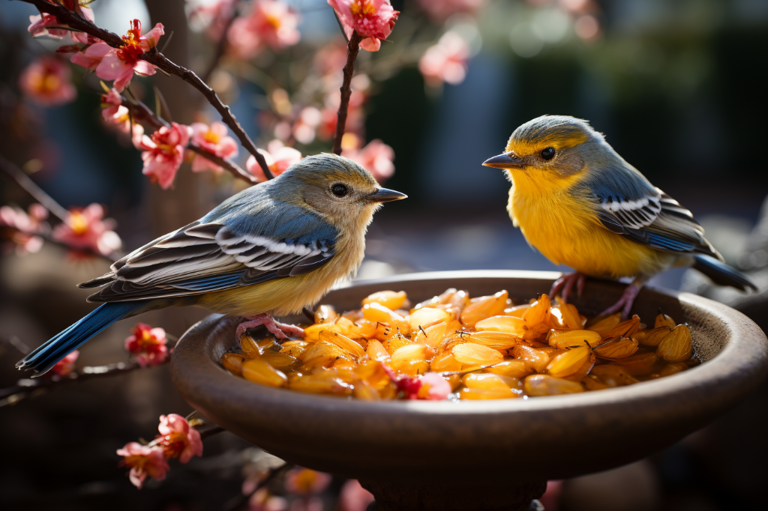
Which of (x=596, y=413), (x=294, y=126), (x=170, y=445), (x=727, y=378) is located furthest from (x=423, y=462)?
(x=294, y=126)

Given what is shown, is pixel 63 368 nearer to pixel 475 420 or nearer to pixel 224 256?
pixel 224 256

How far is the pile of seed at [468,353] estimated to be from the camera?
1.54 metres

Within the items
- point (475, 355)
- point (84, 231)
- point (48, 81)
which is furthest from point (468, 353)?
point (48, 81)

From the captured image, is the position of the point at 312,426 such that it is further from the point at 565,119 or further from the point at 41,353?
the point at 565,119

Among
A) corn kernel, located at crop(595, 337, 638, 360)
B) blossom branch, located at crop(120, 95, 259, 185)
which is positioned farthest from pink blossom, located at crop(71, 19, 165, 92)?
corn kernel, located at crop(595, 337, 638, 360)

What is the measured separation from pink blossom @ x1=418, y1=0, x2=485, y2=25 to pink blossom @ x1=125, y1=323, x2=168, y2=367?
348 centimetres

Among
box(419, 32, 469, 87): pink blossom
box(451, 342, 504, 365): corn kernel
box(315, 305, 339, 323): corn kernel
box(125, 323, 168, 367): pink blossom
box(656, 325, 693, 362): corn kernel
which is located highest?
box(419, 32, 469, 87): pink blossom

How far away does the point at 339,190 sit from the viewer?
2.30 metres

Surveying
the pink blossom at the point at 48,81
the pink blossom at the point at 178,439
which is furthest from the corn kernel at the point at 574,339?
the pink blossom at the point at 48,81

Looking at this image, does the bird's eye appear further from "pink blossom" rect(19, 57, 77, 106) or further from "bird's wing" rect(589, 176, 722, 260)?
"pink blossom" rect(19, 57, 77, 106)

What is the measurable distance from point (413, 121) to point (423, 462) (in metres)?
11.9

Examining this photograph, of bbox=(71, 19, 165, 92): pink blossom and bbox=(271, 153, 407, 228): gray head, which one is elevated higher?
bbox=(71, 19, 165, 92): pink blossom

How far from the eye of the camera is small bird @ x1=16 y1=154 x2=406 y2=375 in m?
1.91

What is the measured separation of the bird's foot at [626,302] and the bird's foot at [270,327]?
3.92 feet
